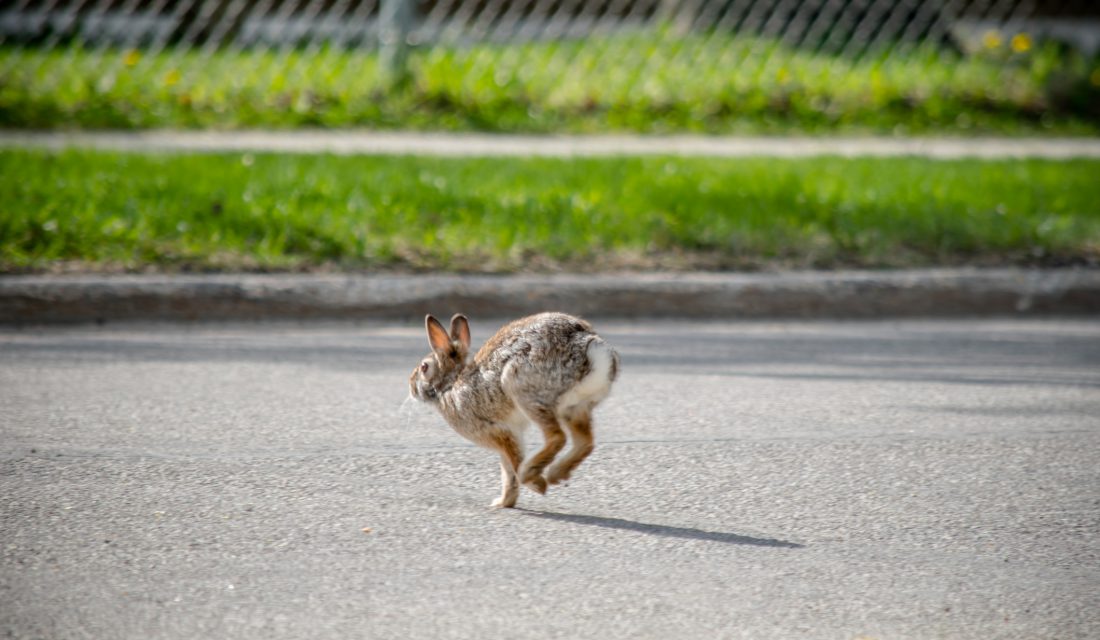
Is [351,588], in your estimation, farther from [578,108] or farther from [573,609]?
[578,108]

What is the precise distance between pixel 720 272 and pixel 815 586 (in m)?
3.81

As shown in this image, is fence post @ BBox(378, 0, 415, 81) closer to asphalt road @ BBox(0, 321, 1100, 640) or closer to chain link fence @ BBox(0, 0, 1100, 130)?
chain link fence @ BBox(0, 0, 1100, 130)

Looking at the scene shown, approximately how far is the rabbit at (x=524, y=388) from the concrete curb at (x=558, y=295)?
239cm

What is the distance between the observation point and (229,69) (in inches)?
439

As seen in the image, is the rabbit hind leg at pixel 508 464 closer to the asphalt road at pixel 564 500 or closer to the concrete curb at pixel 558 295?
the asphalt road at pixel 564 500

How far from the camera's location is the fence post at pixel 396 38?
1083cm

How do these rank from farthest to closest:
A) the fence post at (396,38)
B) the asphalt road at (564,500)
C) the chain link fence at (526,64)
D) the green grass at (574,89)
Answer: the fence post at (396,38)
the chain link fence at (526,64)
the green grass at (574,89)
the asphalt road at (564,500)

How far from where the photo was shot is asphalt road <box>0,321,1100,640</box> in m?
3.12

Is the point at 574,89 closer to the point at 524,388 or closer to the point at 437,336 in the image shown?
the point at 437,336

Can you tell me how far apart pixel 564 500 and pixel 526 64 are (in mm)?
8138

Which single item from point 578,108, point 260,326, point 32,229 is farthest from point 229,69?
point 260,326

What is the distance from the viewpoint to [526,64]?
1164cm

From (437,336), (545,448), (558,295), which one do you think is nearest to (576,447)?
(545,448)

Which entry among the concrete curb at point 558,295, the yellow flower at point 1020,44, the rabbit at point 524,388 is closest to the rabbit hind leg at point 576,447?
the rabbit at point 524,388
